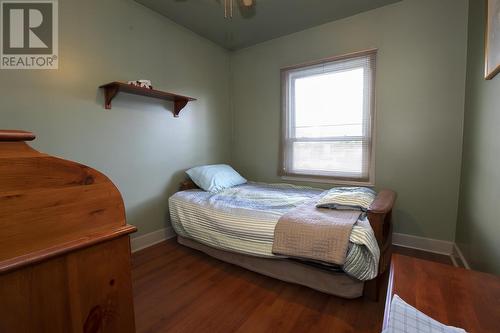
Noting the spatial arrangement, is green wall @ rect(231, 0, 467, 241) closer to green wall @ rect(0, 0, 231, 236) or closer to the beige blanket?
the beige blanket

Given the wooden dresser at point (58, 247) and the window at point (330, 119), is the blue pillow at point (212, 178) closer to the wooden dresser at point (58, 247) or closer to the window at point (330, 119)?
the window at point (330, 119)

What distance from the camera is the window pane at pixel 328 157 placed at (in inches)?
104

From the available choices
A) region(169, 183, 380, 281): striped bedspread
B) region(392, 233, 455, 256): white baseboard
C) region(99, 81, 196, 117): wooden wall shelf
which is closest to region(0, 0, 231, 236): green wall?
region(99, 81, 196, 117): wooden wall shelf

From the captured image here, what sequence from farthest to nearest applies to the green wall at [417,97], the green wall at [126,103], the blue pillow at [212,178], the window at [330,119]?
the blue pillow at [212,178]
the window at [330,119]
the green wall at [417,97]
the green wall at [126,103]

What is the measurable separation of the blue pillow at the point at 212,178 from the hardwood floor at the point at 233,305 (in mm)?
921

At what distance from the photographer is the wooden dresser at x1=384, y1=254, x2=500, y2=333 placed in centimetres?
70

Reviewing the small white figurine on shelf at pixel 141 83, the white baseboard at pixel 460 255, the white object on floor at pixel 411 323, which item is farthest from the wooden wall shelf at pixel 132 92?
the white baseboard at pixel 460 255

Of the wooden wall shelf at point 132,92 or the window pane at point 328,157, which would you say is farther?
the window pane at point 328,157

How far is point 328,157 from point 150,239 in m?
2.34

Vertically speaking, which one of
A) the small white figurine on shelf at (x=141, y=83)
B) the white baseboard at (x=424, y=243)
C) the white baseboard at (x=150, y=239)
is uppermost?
the small white figurine on shelf at (x=141, y=83)

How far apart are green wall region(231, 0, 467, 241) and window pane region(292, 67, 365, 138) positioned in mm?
223

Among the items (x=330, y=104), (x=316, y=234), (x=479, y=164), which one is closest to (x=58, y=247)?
(x=316, y=234)

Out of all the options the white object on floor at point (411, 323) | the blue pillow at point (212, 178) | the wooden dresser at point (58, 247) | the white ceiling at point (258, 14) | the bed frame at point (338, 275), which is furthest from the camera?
the blue pillow at point (212, 178)

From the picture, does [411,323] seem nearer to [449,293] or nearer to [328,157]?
[449,293]
